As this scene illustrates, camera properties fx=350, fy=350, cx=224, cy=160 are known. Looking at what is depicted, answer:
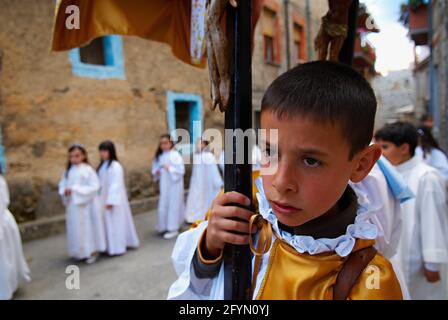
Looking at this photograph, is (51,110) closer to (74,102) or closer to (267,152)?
(74,102)

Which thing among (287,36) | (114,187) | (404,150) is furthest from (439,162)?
(287,36)

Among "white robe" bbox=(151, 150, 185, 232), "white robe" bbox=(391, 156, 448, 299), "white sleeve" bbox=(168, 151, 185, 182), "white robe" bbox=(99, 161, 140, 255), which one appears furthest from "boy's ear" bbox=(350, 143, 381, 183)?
"white sleeve" bbox=(168, 151, 185, 182)

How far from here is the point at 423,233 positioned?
2650 mm

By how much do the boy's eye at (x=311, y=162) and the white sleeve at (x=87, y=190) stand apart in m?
5.09

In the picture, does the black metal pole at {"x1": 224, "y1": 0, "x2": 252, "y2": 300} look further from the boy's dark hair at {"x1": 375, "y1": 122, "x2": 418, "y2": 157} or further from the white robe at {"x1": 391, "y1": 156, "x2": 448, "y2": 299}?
the boy's dark hair at {"x1": 375, "y1": 122, "x2": 418, "y2": 157}

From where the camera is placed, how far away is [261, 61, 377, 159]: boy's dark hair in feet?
3.05

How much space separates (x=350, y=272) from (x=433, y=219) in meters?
2.05

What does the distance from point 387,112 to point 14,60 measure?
2738cm

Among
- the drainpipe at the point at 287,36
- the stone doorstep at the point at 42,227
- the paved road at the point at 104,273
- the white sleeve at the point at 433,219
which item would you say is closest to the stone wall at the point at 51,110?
the stone doorstep at the point at 42,227

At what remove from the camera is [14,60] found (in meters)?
6.29

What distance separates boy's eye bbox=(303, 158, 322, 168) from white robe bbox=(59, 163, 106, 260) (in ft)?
16.7

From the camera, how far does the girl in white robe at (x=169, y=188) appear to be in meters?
6.95
